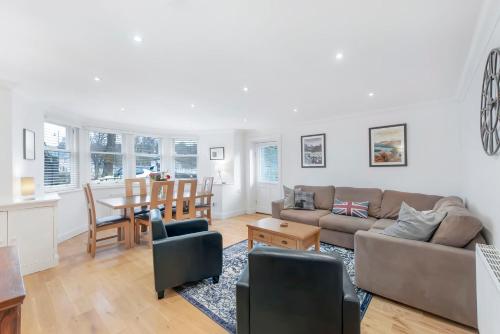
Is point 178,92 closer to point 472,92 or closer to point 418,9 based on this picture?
point 418,9

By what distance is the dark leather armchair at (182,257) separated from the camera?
2107mm

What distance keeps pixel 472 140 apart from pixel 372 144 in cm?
156

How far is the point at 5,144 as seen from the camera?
2.64 metres

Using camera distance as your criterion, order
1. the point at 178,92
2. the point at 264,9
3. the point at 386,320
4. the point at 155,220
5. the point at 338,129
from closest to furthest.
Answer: the point at 264,9, the point at 386,320, the point at 155,220, the point at 178,92, the point at 338,129

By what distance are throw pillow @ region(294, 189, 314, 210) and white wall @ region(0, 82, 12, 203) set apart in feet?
13.4

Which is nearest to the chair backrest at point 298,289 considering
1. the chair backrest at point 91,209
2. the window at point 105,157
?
the chair backrest at point 91,209

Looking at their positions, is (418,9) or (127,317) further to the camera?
(127,317)

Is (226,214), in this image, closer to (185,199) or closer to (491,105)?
(185,199)

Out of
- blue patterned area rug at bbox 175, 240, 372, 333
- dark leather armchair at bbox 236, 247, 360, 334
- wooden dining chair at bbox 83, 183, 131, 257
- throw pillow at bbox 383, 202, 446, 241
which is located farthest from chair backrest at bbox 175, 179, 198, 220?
throw pillow at bbox 383, 202, 446, 241

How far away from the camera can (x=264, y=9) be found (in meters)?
1.41

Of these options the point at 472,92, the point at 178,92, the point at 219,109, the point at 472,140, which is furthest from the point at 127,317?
the point at 472,92

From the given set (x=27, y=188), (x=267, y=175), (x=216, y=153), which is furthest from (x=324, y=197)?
(x=27, y=188)

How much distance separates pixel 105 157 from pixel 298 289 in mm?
5026

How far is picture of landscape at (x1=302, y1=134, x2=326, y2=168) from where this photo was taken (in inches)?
181
